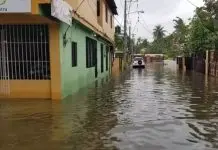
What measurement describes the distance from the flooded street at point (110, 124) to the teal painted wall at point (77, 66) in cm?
101

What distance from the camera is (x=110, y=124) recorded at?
33.2ft

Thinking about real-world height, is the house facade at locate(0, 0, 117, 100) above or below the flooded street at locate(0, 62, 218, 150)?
above

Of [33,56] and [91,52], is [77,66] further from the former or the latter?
[91,52]

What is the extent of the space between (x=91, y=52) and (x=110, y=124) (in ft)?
49.9

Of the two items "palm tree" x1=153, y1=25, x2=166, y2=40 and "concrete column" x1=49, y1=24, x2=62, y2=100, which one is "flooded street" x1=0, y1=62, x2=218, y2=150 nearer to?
"concrete column" x1=49, y1=24, x2=62, y2=100

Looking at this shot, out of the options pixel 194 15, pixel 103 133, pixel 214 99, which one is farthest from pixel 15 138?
pixel 194 15

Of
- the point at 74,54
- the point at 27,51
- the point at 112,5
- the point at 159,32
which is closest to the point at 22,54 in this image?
the point at 27,51

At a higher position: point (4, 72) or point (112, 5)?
point (112, 5)

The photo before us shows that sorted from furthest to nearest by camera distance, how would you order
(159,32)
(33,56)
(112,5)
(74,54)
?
(159,32)
(112,5)
(74,54)
(33,56)

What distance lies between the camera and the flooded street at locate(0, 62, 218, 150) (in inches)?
316

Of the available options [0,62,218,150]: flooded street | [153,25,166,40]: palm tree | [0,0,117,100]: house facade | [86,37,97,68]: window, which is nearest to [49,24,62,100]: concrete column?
[0,0,117,100]: house facade

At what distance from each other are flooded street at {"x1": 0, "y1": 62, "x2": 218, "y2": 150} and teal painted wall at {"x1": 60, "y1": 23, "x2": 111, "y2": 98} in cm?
101

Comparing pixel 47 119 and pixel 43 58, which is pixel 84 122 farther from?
pixel 43 58

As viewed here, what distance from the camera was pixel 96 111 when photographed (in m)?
12.4
